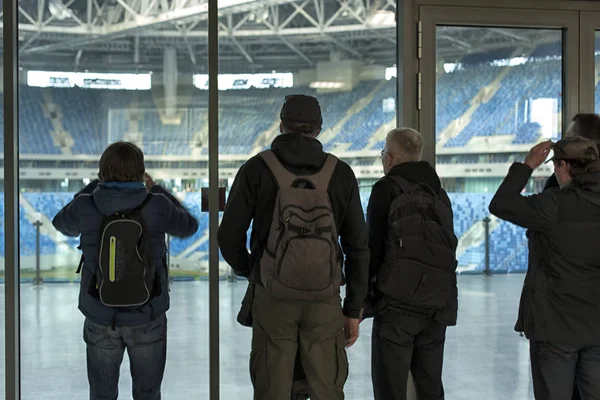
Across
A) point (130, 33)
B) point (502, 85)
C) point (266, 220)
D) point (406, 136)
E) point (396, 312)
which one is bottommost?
point (396, 312)

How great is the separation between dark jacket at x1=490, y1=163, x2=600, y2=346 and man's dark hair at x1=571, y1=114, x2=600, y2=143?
1.72ft

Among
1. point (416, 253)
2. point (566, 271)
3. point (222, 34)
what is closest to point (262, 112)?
point (222, 34)

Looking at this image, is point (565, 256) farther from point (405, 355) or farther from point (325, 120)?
point (325, 120)

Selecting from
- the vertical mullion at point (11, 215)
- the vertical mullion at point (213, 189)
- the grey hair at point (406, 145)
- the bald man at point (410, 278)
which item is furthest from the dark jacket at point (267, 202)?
the vertical mullion at point (11, 215)

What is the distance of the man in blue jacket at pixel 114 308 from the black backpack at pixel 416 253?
3.22 feet

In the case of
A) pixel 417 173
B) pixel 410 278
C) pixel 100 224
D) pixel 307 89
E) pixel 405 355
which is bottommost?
pixel 405 355

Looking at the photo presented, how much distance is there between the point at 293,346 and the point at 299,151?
0.78 meters

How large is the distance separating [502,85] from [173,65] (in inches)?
74.8

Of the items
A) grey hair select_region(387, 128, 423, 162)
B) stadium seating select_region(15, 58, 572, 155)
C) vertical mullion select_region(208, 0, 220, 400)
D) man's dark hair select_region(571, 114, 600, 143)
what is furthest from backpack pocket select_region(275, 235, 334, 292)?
man's dark hair select_region(571, 114, 600, 143)

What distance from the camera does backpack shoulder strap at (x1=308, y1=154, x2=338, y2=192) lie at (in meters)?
2.69

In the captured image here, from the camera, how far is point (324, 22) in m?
3.77

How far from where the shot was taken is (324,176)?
271 centimetres

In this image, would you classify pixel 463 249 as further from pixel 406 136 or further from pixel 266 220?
pixel 266 220

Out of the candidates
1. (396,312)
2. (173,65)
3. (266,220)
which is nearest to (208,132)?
(173,65)
